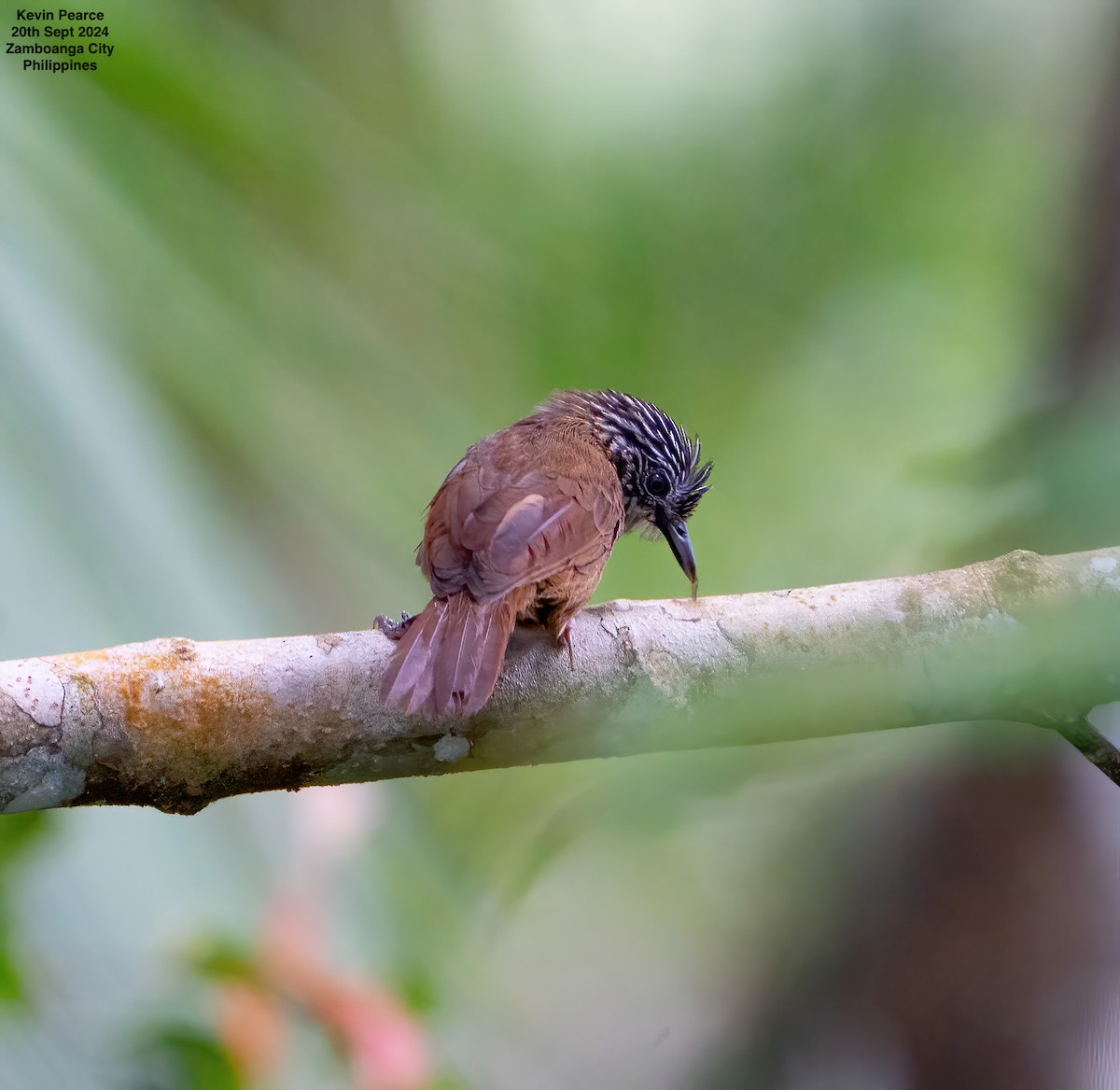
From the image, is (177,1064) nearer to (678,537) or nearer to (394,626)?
(394,626)

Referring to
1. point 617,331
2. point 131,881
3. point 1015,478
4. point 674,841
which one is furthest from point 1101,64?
point 131,881

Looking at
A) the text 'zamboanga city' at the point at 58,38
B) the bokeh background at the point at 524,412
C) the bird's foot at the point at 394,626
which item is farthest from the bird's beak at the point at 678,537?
the text 'zamboanga city' at the point at 58,38

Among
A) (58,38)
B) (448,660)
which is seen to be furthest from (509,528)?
(58,38)

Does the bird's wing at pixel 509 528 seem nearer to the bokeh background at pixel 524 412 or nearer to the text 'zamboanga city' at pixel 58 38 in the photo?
the bokeh background at pixel 524 412

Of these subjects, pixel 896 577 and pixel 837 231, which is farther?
pixel 837 231

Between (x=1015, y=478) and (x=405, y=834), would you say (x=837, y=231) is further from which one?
(x=405, y=834)

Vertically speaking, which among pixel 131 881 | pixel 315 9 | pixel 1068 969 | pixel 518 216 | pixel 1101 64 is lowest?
pixel 1068 969
